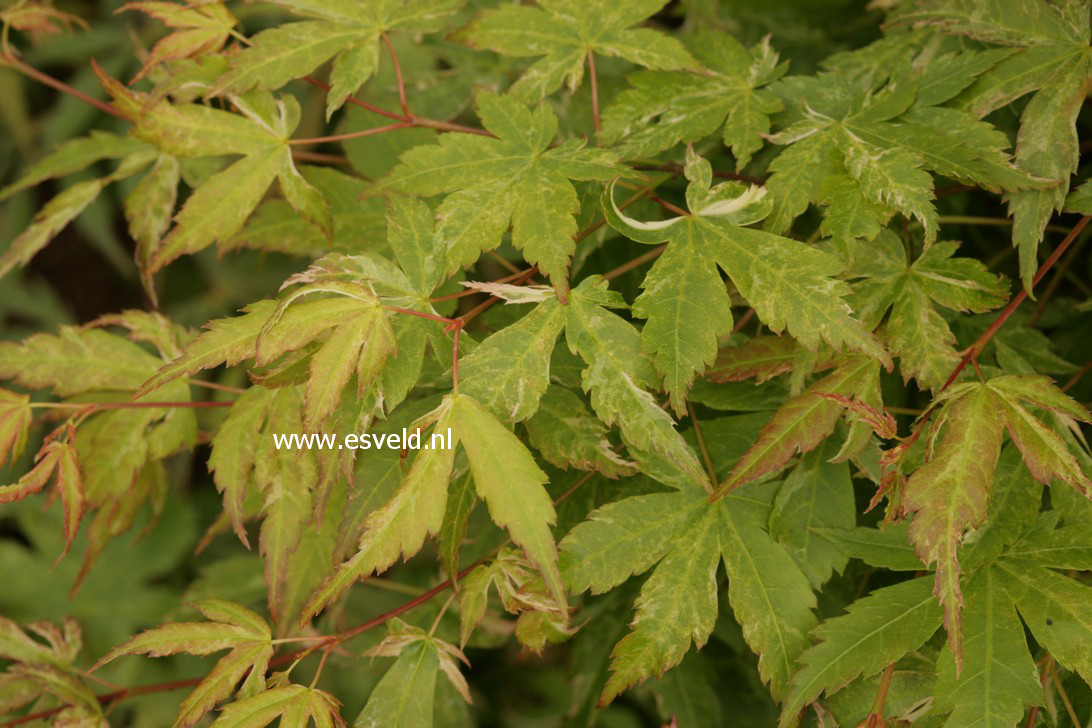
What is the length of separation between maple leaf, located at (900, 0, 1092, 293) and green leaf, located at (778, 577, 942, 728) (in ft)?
1.11

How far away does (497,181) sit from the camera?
3.02 ft

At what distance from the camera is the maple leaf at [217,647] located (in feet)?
2.78

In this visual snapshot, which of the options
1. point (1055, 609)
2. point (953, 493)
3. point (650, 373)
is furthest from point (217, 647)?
point (1055, 609)

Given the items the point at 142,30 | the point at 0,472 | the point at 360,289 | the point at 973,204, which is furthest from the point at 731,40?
the point at 0,472

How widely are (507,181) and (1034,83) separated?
586 mm

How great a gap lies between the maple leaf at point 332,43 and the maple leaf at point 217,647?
584mm

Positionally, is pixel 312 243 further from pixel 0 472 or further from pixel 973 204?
pixel 0 472

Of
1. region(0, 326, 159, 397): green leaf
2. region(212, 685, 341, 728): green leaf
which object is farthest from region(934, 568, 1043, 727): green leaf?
region(0, 326, 159, 397): green leaf

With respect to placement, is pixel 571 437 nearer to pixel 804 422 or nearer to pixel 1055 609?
pixel 804 422

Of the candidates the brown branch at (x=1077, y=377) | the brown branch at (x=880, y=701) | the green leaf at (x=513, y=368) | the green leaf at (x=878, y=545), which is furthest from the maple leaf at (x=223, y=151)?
the brown branch at (x=1077, y=377)

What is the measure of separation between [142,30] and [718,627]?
2.19 m

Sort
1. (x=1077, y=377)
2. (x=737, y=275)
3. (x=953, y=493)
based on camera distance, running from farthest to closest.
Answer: (x=1077, y=377) → (x=737, y=275) → (x=953, y=493)

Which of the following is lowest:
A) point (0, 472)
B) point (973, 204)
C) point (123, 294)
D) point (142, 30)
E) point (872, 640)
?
point (0, 472)

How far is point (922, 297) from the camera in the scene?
884mm
